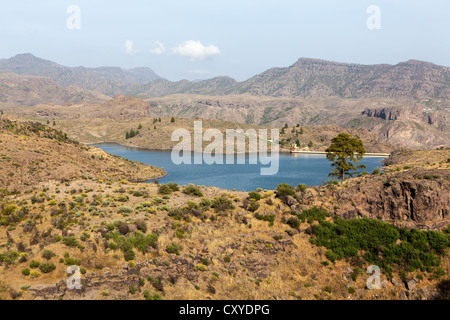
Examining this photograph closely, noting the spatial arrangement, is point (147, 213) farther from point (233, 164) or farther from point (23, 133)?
point (233, 164)

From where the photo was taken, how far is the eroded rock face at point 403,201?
37.9 m

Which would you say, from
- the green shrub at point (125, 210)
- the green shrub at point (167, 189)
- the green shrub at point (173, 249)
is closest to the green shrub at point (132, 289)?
the green shrub at point (173, 249)

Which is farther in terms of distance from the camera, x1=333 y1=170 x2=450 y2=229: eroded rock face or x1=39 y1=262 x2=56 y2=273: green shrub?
x1=333 y1=170 x2=450 y2=229: eroded rock face

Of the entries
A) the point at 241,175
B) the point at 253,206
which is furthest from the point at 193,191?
the point at 241,175

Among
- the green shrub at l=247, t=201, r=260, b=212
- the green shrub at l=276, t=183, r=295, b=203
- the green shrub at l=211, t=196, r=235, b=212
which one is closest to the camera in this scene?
the green shrub at l=247, t=201, r=260, b=212

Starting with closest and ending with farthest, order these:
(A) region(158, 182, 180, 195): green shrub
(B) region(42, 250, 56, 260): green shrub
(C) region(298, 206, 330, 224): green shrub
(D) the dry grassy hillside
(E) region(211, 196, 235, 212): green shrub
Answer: (B) region(42, 250, 56, 260): green shrub, (C) region(298, 206, 330, 224): green shrub, (E) region(211, 196, 235, 212): green shrub, (A) region(158, 182, 180, 195): green shrub, (D) the dry grassy hillside

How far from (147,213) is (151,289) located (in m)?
14.4

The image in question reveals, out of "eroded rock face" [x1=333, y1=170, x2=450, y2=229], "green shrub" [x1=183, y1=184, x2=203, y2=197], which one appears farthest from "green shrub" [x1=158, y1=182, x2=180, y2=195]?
"eroded rock face" [x1=333, y1=170, x2=450, y2=229]

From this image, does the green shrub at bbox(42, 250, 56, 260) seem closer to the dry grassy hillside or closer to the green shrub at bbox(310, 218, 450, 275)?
the green shrub at bbox(310, 218, 450, 275)

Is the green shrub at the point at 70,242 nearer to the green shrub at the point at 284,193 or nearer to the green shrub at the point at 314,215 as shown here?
the green shrub at the point at 284,193

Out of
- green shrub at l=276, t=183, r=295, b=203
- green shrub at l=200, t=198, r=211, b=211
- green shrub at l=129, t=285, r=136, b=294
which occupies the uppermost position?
green shrub at l=276, t=183, r=295, b=203

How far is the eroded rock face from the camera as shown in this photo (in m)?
37.9

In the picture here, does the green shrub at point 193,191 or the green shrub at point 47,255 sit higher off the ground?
the green shrub at point 193,191

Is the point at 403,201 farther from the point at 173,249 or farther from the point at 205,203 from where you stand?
the point at 173,249
